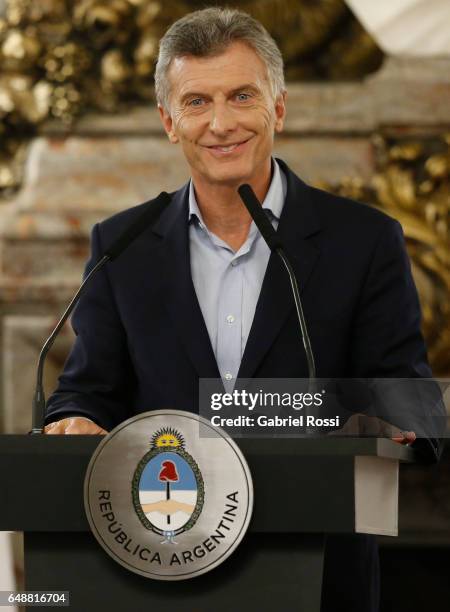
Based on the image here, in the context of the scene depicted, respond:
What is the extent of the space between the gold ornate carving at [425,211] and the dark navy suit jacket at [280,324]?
6.12 feet

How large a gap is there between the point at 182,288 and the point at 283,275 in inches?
7.0

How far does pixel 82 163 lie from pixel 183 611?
2.82 metres

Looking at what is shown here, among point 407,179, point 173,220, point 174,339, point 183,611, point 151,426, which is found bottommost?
point 183,611

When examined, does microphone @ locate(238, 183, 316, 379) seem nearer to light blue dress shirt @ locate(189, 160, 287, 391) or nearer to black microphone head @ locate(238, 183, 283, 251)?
black microphone head @ locate(238, 183, 283, 251)

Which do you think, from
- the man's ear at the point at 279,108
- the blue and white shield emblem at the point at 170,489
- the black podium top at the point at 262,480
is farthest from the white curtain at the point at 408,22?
the blue and white shield emblem at the point at 170,489

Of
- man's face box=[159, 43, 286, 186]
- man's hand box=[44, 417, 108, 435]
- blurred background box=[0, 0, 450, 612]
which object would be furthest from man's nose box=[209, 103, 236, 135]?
blurred background box=[0, 0, 450, 612]

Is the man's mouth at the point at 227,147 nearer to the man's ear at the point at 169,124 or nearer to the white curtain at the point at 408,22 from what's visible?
the man's ear at the point at 169,124

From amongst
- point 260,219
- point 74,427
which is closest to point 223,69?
point 260,219

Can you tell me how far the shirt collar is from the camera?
2.19 meters

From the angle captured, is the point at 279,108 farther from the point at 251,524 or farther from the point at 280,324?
the point at 251,524

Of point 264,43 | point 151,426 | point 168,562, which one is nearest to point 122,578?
point 168,562

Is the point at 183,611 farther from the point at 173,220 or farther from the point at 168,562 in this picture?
the point at 173,220

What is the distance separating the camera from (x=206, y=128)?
6.90ft

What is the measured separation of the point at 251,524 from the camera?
4.97 ft
